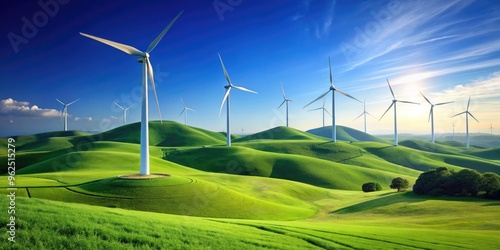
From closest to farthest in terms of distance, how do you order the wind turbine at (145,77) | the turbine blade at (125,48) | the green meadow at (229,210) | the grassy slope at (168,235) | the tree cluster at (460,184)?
1. the grassy slope at (168,235)
2. the green meadow at (229,210)
3. the turbine blade at (125,48)
4. the wind turbine at (145,77)
5. the tree cluster at (460,184)

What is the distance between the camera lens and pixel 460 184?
59.3m

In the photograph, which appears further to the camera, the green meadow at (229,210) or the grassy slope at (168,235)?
the green meadow at (229,210)

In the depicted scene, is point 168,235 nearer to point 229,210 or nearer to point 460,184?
point 229,210

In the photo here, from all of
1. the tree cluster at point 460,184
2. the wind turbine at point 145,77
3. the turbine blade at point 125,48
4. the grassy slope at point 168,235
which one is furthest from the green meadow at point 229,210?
the turbine blade at point 125,48

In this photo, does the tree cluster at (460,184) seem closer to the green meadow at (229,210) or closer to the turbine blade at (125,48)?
the green meadow at (229,210)

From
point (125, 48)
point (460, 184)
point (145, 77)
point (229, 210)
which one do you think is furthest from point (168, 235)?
point (460, 184)

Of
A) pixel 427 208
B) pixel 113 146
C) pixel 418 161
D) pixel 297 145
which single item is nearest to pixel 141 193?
pixel 427 208

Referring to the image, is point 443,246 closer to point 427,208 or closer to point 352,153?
point 427,208

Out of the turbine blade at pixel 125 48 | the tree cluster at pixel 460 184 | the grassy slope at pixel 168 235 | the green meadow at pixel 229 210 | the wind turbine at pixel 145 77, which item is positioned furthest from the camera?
the tree cluster at pixel 460 184

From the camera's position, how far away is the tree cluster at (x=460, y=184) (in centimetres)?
5494

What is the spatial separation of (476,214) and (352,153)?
110 meters

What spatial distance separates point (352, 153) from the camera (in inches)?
5930

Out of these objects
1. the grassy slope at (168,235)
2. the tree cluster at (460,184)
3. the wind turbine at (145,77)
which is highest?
the wind turbine at (145,77)

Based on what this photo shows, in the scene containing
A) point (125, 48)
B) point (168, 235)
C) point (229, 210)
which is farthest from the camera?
point (125, 48)
